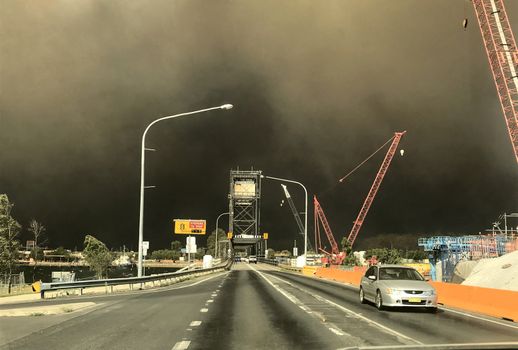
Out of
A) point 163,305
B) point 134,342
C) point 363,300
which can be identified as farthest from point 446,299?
point 134,342

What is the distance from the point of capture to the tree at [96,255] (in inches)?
3935

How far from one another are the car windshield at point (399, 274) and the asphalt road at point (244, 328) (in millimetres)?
1205

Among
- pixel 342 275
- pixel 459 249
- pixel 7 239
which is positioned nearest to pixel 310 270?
pixel 342 275

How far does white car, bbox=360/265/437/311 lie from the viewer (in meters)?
15.6

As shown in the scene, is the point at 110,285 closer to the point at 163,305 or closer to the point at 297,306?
the point at 163,305

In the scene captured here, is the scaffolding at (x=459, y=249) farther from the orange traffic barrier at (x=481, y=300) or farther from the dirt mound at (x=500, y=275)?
the orange traffic barrier at (x=481, y=300)

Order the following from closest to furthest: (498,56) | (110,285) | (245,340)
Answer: (245,340) → (110,285) → (498,56)

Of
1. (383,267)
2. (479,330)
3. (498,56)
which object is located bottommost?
(479,330)

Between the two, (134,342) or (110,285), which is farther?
(110,285)

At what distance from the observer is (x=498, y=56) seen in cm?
7650

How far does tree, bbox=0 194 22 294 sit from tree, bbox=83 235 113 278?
4124 centimetres

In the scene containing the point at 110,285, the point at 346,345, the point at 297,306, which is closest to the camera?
the point at 346,345

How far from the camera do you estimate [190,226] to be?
89.6 meters

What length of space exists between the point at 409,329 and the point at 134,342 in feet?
21.0
